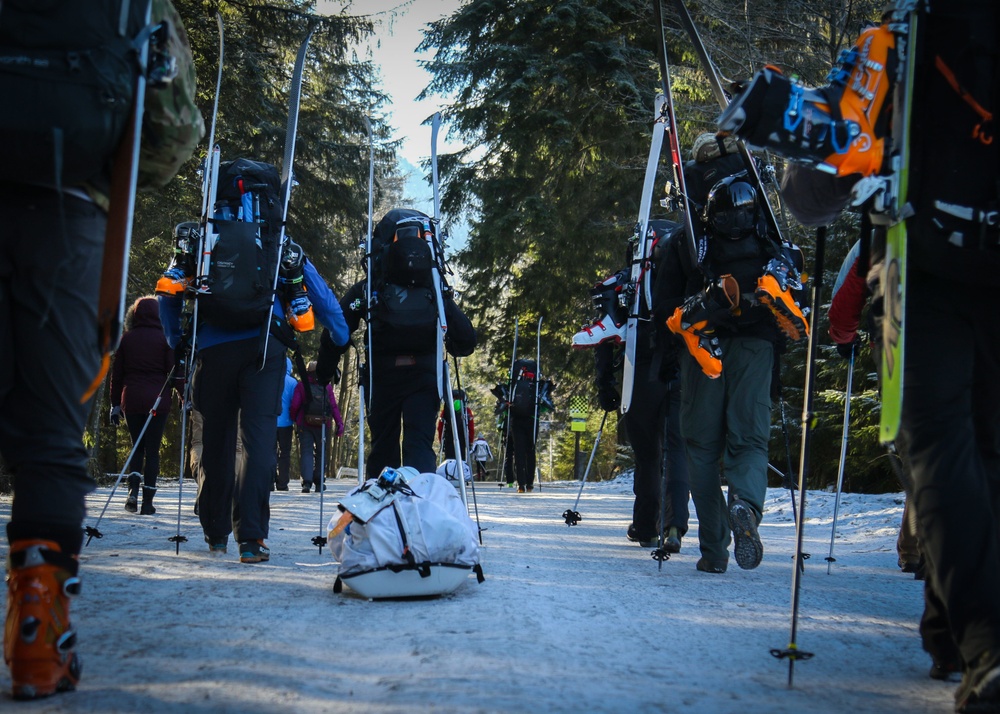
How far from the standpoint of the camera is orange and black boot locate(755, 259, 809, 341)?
247 inches

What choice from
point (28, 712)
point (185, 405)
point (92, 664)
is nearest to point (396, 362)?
point (185, 405)

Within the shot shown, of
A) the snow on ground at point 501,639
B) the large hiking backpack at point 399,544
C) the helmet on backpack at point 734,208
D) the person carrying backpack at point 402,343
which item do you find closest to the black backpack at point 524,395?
the snow on ground at point 501,639

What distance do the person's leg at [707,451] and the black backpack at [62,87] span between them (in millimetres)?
4269

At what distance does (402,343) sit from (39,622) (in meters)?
4.27

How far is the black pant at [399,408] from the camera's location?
711 cm

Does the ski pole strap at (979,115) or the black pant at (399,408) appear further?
the black pant at (399,408)

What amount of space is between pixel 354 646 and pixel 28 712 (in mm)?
1260

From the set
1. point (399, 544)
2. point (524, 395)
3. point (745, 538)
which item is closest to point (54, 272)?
point (399, 544)

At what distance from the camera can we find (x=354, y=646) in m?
3.84

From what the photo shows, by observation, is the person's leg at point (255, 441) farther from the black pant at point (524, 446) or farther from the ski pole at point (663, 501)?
the black pant at point (524, 446)

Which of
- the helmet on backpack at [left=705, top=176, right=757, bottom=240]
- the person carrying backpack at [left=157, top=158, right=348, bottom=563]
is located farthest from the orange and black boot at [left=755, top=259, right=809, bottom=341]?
the person carrying backpack at [left=157, top=158, right=348, bottom=563]

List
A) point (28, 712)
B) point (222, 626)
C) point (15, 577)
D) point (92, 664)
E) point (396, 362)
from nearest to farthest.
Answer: point (28, 712)
point (15, 577)
point (92, 664)
point (222, 626)
point (396, 362)

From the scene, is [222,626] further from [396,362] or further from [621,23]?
[621,23]

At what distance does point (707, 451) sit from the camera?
6594 millimetres
